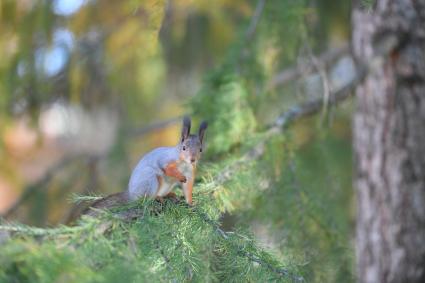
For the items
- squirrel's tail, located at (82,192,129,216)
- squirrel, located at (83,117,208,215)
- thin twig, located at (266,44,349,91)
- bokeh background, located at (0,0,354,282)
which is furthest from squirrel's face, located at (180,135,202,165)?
thin twig, located at (266,44,349,91)

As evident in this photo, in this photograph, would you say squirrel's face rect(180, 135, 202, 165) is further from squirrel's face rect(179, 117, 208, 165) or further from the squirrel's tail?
the squirrel's tail

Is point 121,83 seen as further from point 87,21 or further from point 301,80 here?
point 301,80

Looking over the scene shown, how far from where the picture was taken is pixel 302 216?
7.55 feet

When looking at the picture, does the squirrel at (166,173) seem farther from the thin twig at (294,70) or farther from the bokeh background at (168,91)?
the thin twig at (294,70)

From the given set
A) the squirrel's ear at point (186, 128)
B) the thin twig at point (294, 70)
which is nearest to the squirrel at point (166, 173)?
the squirrel's ear at point (186, 128)

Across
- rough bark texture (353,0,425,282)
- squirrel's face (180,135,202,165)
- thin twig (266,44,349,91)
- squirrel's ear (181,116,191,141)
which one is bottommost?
rough bark texture (353,0,425,282)

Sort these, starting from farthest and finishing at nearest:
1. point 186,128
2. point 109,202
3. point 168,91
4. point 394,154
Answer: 1. point 168,91
2. point 186,128
3. point 109,202
4. point 394,154

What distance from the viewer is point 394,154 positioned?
1542 millimetres

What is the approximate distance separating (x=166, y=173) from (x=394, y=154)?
2.19ft

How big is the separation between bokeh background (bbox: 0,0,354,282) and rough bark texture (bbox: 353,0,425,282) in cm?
65

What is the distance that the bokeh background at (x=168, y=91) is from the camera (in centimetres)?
233

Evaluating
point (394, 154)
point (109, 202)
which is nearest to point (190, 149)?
point (109, 202)

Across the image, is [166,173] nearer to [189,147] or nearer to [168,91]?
[189,147]

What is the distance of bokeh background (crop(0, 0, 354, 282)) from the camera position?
233 cm
